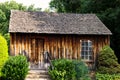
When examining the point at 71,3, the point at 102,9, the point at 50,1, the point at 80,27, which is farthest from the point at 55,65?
the point at 50,1

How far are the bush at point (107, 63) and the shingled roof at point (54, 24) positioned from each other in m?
1.83

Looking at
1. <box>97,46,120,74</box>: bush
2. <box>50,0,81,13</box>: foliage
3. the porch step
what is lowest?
the porch step

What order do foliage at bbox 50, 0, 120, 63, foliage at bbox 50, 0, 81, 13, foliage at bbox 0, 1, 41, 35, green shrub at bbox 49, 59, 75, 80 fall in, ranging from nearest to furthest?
1. green shrub at bbox 49, 59, 75, 80
2. foliage at bbox 50, 0, 120, 63
3. foliage at bbox 50, 0, 81, 13
4. foliage at bbox 0, 1, 41, 35

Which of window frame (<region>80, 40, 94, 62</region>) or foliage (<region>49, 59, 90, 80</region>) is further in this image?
window frame (<region>80, 40, 94, 62</region>)

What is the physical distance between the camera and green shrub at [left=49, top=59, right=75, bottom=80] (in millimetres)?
24062

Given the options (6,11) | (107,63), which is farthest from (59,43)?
(6,11)

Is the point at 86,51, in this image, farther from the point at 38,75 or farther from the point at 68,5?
the point at 68,5

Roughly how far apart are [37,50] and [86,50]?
3931 mm

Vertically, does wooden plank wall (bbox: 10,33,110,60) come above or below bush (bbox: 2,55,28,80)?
above

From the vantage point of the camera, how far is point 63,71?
24.3m

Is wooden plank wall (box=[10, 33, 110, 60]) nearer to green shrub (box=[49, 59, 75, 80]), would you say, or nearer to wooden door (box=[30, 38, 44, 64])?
wooden door (box=[30, 38, 44, 64])

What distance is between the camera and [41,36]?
28.3 meters

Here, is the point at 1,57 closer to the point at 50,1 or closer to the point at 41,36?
the point at 41,36

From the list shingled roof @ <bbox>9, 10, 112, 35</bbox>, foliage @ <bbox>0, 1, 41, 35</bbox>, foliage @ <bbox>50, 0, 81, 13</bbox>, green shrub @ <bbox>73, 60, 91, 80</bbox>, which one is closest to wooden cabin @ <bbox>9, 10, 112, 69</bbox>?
shingled roof @ <bbox>9, 10, 112, 35</bbox>
